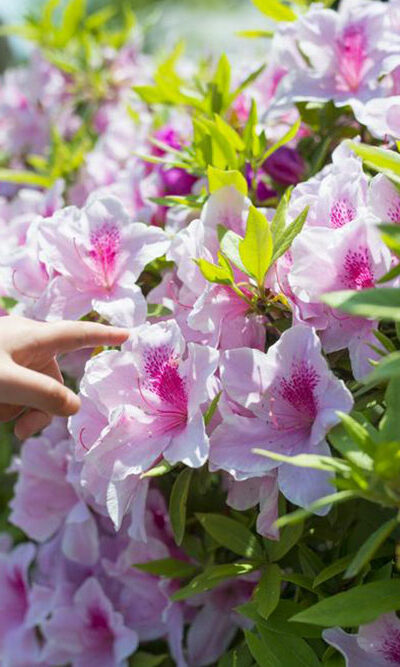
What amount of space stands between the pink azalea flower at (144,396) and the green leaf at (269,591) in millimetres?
166

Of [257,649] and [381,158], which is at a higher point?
[381,158]

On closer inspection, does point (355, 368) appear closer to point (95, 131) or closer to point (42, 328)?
point (42, 328)

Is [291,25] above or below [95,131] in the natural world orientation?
above

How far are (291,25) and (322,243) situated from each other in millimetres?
417

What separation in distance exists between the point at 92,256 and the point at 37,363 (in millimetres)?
166

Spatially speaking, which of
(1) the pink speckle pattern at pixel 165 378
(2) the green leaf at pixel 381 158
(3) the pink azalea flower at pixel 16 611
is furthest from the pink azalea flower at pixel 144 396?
(3) the pink azalea flower at pixel 16 611

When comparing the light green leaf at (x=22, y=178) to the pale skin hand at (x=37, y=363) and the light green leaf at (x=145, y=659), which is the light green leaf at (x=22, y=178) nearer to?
the pale skin hand at (x=37, y=363)

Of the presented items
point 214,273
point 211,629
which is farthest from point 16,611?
point 214,273

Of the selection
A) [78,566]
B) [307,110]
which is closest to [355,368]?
[307,110]

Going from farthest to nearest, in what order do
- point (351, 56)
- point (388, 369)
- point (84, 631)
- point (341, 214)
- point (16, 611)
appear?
1. point (16, 611)
2. point (84, 631)
3. point (351, 56)
4. point (341, 214)
5. point (388, 369)

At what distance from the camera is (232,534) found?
3.10ft

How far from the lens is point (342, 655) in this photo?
0.81 m

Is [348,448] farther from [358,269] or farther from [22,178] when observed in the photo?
[22,178]

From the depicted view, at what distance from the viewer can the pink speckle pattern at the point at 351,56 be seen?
1038mm
